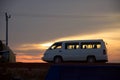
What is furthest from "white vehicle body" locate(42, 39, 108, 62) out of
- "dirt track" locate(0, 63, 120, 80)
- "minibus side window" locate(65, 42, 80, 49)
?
"dirt track" locate(0, 63, 120, 80)

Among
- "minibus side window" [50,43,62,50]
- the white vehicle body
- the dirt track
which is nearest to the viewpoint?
the dirt track

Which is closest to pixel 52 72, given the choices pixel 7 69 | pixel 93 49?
pixel 7 69

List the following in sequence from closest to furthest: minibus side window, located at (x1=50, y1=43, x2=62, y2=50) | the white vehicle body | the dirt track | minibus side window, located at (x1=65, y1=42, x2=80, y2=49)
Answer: the dirt track
the white vehicle body
minibus side window, located at (x1=65, y1=42, x2=80, y2=49)
minibus side window, located at (x1=50, y1=43, x2=62, y2=50)

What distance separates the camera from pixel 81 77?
6406mm

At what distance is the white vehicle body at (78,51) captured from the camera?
2781 cm

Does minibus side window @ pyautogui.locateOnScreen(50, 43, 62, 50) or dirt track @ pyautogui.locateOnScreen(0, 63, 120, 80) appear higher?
minibus side window @ pyautogui.locateOnScreen(50, 43, 62, 50)

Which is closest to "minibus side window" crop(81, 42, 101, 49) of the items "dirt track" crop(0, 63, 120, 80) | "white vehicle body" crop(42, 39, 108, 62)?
"white vehicle body" crop(42, 39, 108, 62)

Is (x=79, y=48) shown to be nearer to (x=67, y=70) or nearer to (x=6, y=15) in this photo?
(x=67, y=70)

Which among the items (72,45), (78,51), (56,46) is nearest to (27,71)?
(78,51)

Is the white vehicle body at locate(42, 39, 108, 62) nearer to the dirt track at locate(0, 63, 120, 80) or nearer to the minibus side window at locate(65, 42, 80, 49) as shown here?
the minibus side window at locate(65, 42, 80, 49)

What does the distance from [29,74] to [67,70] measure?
1210 cm

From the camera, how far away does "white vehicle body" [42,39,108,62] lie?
27812mm

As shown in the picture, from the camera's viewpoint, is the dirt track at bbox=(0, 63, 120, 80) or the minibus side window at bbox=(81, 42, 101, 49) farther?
the minibus side window at bbox=(81, 42, 101, 49)

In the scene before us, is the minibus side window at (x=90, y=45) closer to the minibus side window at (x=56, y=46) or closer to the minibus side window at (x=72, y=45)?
the minibus side window at (x=72, y=45)
